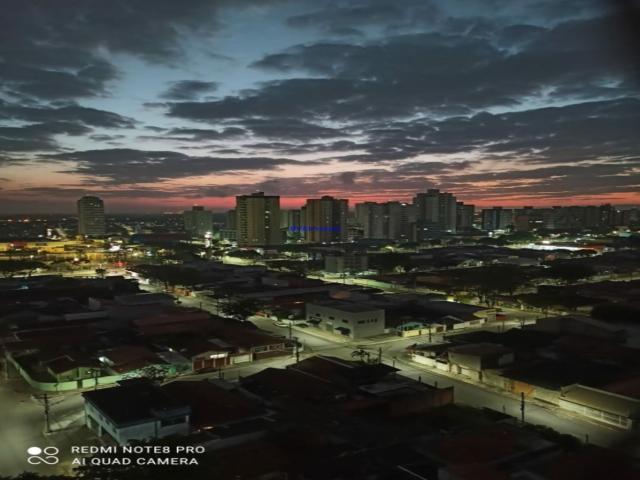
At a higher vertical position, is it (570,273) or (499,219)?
(499,219)

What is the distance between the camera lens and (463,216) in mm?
45938

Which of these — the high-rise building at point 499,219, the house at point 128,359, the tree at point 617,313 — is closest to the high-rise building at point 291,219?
the high-rise building at point 499,219

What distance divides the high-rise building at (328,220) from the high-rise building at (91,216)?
64.2 ft

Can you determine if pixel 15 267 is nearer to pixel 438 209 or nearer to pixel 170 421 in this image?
pixel 170 421

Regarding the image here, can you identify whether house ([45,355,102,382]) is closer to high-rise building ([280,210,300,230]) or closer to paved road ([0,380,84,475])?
paved road ([0,380,84,475])

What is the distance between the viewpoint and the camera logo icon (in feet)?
14.4

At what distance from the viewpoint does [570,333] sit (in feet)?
27.3

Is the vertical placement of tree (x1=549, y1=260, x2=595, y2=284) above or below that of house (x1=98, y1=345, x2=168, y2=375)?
above

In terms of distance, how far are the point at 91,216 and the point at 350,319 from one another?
3826cm

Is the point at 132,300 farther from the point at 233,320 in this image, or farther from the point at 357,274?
the point at 357,274

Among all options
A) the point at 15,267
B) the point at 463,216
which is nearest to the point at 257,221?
the point at 15,267

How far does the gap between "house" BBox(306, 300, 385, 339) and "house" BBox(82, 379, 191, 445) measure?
14.2 ft

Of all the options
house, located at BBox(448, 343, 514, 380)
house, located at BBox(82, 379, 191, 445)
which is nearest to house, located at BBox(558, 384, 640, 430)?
house, located at BBox(448, 343, 514, 380)

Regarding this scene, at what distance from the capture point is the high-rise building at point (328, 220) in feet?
110
